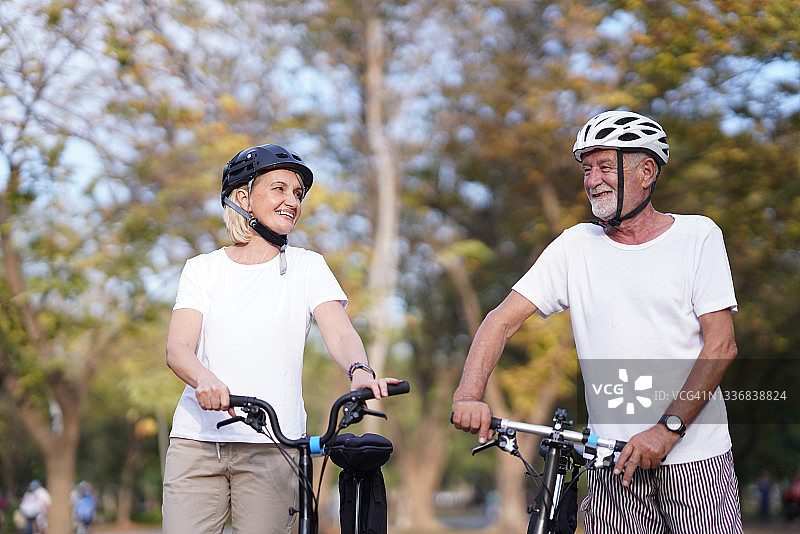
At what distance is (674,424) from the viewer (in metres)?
3.39

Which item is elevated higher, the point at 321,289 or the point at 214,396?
the point at 321,289

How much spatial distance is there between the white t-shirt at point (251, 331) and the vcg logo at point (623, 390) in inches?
44.6

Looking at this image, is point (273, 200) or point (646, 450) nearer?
point (646, 450)

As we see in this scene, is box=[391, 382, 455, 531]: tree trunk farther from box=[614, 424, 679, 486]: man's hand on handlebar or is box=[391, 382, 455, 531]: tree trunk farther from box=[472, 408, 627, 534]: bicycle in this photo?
box=[614, 424, 679, 486]: man's hand on handlebar

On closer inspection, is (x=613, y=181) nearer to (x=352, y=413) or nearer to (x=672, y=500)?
(x=672, y=500)

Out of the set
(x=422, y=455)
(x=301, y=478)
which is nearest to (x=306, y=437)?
(x=301, y=478)

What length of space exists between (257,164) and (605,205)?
1431 mm

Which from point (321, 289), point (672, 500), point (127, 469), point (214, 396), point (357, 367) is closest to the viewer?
point (214, 396)

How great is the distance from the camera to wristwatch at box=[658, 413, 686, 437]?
11.1 feet

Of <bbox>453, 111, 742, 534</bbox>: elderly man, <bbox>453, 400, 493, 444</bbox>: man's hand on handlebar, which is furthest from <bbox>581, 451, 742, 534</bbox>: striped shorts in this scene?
<bbox>453, 400, 493, 444</bbox>: man's hand on handlebar

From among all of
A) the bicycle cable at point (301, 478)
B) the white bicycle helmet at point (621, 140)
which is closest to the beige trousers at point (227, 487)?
the bicycle cable at point (301, 478)

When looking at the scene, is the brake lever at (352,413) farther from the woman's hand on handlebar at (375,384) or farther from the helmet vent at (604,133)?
the helmet vent at (604,133)

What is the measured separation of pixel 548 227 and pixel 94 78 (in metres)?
9.90

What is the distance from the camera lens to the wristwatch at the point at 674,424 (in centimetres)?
339
